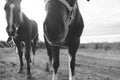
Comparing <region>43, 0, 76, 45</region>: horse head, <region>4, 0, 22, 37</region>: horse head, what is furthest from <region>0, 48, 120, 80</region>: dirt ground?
<region>43, 0, 76, 45</region>: horse head

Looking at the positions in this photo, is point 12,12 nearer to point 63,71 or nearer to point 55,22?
point 55,22

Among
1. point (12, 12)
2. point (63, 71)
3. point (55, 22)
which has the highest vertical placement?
point (55, 22)

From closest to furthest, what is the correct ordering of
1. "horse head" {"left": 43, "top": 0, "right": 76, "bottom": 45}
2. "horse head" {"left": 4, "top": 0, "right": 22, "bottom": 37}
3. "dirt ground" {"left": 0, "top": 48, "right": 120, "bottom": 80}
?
"horse head" {"left": 43, "top": 0, "right": 76, "bottom": 45} → "horse head" {"left": 4, "top": 0, "right": 22, "bottom": 37} → "dirt ground" {"left": 0, "top": 48, "right": 120, "bottom": 80}

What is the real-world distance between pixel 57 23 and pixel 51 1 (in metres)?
0.38

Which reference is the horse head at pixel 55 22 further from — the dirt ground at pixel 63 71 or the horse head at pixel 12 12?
the dirt ground at pixel 63 71

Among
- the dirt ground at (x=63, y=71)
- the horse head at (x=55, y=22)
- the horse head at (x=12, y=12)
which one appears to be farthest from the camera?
the dirt ground at (x=63, y=71)

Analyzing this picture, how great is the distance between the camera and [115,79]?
6.20 m

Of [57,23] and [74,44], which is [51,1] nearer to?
[57,23]

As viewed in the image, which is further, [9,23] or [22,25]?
[22,25]

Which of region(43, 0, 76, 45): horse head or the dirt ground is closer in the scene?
region(43, 0, 76, 45): horse head

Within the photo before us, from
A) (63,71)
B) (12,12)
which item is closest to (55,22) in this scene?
(12,12)

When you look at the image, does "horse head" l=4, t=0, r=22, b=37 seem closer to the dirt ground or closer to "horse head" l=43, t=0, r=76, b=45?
the dirt ground

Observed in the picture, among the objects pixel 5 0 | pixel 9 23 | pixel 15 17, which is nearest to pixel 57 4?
pixel 9 23

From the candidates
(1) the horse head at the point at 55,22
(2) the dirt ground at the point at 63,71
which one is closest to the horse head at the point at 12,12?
(2) the dirt ground at the point at 63,71
